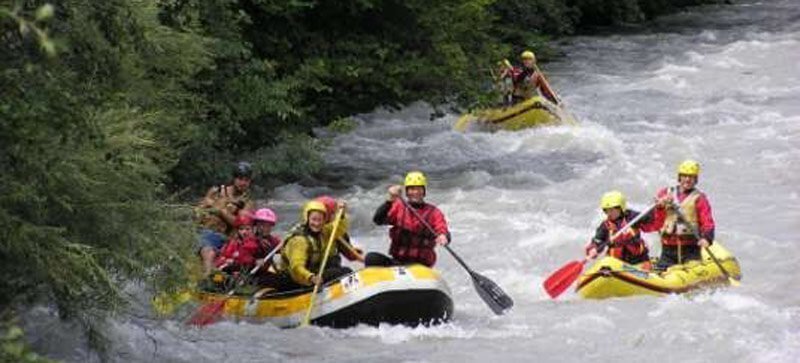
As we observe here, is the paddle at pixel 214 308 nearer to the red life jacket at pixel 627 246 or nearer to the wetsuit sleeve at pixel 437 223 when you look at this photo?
the wetsuit sleeve at pixel 437 223

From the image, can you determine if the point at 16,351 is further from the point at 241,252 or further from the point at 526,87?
the point at 526,87

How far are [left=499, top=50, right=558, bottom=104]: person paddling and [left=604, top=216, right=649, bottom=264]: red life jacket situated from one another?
8.62 meters

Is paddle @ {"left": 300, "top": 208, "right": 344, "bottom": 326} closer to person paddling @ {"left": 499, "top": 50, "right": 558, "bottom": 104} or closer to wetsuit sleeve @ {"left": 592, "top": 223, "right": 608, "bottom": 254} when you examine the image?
wetsuit sleeve @ {"left": 592, "top": 223, "right": 608, "bottom": 254}

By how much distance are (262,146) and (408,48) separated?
3160 mm

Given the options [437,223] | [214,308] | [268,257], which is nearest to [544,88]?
[437,223]

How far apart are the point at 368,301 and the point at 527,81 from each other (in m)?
10.9

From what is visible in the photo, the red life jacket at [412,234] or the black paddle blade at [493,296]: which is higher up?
the red life jacket at [412,234]

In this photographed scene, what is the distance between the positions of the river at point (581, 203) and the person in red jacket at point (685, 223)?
575mm

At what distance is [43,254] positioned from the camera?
20.7 ft

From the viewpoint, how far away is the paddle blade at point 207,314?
32.3ft

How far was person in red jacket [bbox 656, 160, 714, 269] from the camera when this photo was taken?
11141 mm

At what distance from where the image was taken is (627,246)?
1144cm

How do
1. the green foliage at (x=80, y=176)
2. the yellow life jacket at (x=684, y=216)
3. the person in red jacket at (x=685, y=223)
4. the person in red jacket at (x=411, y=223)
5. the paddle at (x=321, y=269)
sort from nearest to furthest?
the green foliage at (x=80, y=176), the paddle at (x=321, y=269), the person in red jacket at (x=411, y=223), the person in red jacket at (x=685, y=223), the yellow life jacket at (x=684, y=216)

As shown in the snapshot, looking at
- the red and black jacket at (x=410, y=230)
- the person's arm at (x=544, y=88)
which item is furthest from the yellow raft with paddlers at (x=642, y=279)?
the person's arm at (x=544, y=88)
